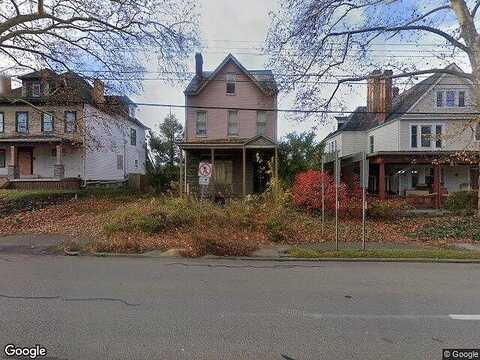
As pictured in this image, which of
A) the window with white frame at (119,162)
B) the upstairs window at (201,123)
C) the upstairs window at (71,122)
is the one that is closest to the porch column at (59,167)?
the upstairs window at (71,122)

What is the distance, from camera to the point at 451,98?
28.4 metres

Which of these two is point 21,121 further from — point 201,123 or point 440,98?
point 440,98

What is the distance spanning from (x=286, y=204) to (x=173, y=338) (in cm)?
1256

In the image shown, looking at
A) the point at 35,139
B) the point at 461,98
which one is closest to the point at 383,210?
the point at 461,98

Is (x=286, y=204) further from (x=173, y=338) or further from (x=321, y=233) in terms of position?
(x=173, y=338)

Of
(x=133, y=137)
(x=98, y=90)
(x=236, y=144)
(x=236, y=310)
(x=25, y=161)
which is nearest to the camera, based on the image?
(x=236, y=310)

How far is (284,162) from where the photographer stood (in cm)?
2811

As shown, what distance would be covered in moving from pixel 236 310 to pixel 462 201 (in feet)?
68.8

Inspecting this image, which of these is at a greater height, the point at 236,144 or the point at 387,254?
the point at 236,144

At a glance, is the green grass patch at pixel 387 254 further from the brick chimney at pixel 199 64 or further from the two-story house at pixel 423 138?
the brick chimney at pixel 199 64

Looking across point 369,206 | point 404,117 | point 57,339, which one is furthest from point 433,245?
point 404,117

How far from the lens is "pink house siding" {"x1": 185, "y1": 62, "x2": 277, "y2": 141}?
2691cm
